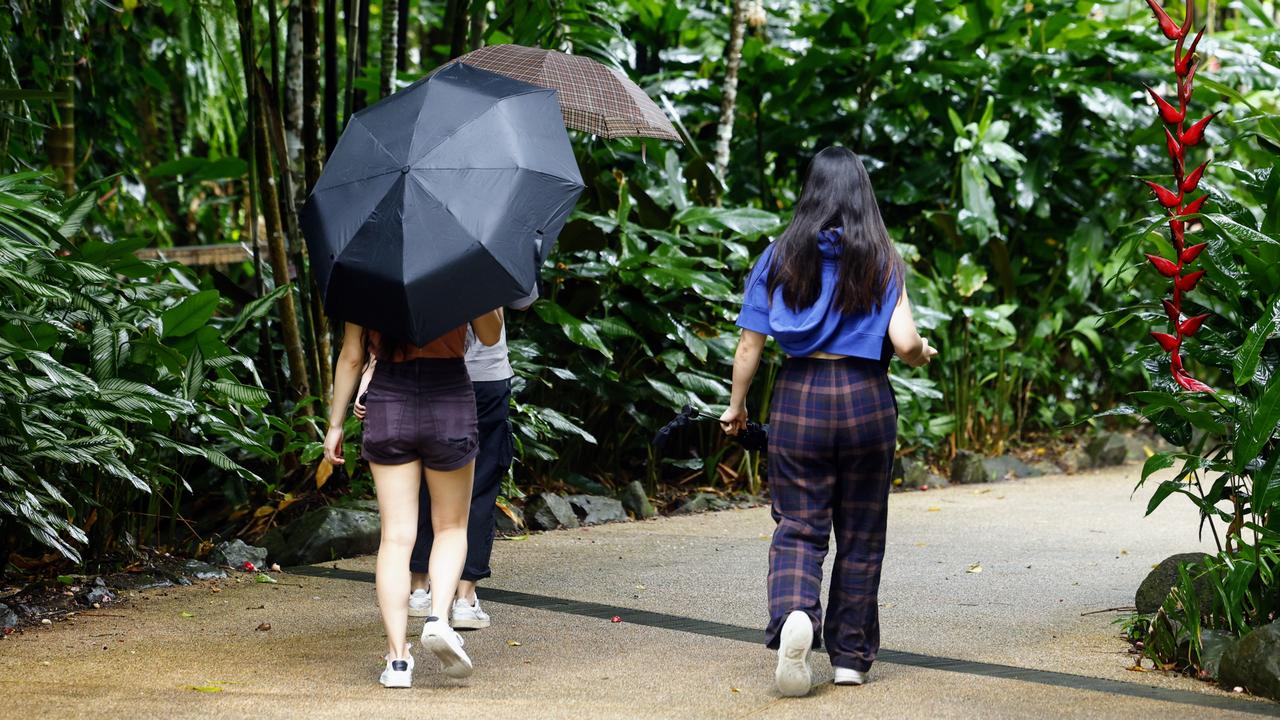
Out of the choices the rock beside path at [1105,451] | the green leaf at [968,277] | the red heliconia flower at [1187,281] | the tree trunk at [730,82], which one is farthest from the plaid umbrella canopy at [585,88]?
the rock beside path at [1105,451]

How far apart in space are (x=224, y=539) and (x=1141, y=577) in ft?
12.4

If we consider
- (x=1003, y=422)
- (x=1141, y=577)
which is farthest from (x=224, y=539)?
(x=1003, y=422)

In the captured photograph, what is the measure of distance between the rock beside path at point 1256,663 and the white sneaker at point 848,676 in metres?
0.97

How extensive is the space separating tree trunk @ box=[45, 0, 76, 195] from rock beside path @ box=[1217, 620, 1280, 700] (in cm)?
506

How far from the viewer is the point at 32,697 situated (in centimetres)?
331

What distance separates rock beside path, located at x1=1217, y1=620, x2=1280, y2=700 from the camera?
3348 millimetres

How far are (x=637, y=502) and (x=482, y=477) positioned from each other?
255 cm

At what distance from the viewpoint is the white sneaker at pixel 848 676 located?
3547 millimetres

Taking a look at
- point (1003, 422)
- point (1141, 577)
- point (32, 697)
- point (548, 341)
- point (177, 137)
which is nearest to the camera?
point (32, 697)

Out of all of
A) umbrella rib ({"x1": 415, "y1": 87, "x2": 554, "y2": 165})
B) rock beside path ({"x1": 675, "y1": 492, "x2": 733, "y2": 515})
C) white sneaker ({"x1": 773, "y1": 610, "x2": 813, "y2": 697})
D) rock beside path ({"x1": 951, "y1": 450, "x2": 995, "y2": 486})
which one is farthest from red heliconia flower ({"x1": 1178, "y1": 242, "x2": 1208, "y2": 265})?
rock beside path ({"x1": 951, "y1": 450, "x2": 995, "y2": 486})

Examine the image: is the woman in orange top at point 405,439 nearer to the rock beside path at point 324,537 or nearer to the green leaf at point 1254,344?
the rock beside path at point 324,537

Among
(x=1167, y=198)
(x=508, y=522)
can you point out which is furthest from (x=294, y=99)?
(x=1167, y=198)

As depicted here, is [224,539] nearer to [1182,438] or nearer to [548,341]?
[548,341]

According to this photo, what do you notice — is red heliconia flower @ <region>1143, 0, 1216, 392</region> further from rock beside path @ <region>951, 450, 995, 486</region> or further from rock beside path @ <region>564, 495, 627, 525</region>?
rock beside path @ <region>951, 450, 995, 486</region>
